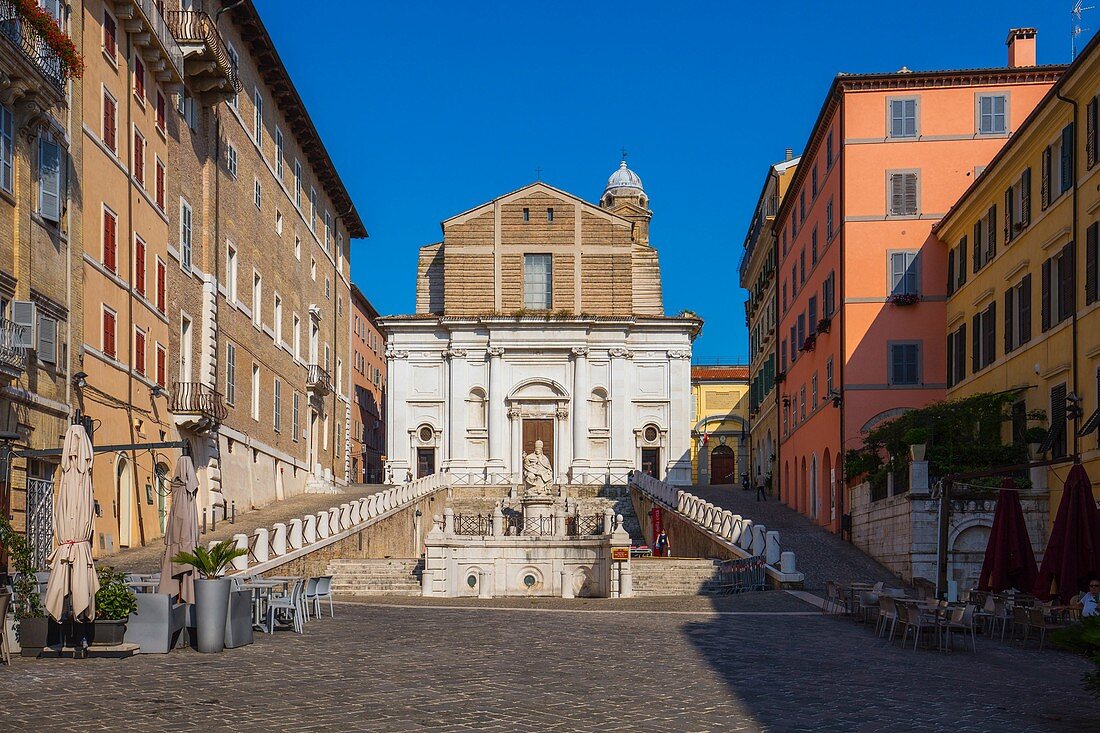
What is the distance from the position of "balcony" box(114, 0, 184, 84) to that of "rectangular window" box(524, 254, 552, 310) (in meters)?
29.8

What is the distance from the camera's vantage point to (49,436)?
2625 cm

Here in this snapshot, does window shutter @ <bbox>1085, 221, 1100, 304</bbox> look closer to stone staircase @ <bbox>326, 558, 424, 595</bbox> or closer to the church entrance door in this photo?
stone staircase @ <bbox>326, 558, 424, 595</bbox>

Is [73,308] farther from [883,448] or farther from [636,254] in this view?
[636,254]

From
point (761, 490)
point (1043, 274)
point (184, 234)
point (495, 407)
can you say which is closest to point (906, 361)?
point (1043, 274)

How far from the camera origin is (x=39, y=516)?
25.9 m

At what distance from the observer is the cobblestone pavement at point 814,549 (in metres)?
32.0

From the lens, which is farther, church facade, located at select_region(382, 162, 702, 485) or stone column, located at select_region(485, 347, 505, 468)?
church facade, located at select_region(382, 162, 702, 485)

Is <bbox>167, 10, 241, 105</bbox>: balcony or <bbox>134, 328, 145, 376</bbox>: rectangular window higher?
<bbox>167, 10, 241, 105</bbox>: balcony

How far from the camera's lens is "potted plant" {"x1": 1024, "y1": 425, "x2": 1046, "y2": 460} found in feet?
98.2

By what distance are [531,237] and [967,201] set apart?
31522mm

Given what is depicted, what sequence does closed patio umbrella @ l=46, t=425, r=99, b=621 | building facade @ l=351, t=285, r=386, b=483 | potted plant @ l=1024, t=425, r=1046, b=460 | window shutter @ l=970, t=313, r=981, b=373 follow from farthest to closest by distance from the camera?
building facade @ l=351, t=285, r=386, b=483, window shutter @ l=970, t=313, r=981, b=373, potted plant @ l=1024, t=425, r=1046, b=460, closed patio umbrella @ l=46, t=425, r=99, b=621

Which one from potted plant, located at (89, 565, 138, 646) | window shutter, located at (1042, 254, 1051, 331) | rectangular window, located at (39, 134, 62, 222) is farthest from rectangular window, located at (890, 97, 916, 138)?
potted plant, located at (89, 565, 138, 646)

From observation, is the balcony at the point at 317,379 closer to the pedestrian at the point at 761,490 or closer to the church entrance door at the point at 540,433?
the church entrance door at the point at 540,433

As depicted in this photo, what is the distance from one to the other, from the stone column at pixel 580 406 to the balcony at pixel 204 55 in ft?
88.5
